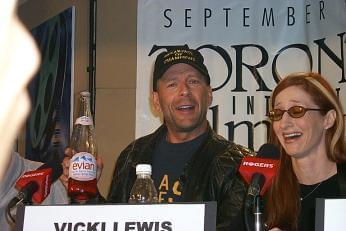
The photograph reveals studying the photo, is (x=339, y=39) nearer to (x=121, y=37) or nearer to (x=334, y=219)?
(x=121, y=37)

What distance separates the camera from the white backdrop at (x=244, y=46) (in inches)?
99.0

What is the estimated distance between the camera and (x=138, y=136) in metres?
2.62

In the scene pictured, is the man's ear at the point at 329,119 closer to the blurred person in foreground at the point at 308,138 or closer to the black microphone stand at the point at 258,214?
the blurred person in foreground at the point at 308,138

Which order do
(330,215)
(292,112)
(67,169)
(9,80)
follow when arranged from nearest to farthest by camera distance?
(9,80), (330,215), (67,169), (292,112)

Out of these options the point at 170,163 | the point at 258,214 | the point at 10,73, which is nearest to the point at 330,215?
the point at 258,214

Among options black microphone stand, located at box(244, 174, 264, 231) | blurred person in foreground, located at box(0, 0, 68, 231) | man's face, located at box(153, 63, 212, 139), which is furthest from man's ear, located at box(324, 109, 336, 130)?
blurred person in foreground, located at box(0, 0, 68, 231)

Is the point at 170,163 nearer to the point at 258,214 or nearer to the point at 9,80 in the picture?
the point at 258,214

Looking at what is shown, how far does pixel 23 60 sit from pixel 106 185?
6.56 ft

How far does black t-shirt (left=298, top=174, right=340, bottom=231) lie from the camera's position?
171 cm

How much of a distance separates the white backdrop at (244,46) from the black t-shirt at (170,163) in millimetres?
504

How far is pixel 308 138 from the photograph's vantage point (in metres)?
1.90

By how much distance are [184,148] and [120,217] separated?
37.2 inches

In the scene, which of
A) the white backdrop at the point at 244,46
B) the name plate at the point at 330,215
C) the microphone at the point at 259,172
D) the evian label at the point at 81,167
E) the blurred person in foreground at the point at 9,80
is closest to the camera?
the blurred person in foreground at the point at 9,80

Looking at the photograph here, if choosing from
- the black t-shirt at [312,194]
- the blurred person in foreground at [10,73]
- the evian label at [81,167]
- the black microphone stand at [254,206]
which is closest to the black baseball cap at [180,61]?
the black t-shirt at [312,194]
